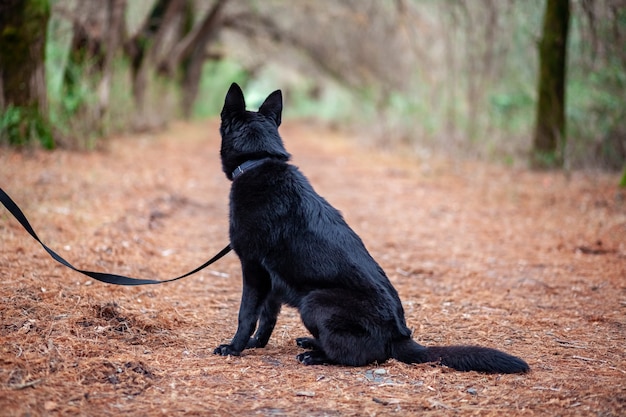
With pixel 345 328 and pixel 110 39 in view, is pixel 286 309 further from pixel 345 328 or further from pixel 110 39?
pixel 110 39

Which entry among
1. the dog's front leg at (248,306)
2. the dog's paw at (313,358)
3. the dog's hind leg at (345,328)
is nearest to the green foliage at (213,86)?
the dog's front leg at (248,306)

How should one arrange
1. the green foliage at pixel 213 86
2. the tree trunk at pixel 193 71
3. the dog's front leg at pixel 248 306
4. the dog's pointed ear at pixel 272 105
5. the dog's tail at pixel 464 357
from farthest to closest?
1. the green foliage at pixel 213 86
2. the tree trunk at pixel 193 71
3. the dog's pointed ear at pixel 272 105
4. the dog's front leg at pixel 248 306
5. the dog's tail at pixel 464 357

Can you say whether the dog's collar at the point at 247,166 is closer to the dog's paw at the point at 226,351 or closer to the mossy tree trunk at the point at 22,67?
the dog's paw at the point at 226,351

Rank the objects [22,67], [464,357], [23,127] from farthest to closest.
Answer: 1. [23,127]
2. [22,67]
3. [464,357]

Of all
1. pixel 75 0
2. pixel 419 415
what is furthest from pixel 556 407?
pixel 75 0

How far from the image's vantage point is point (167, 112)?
20578 mm

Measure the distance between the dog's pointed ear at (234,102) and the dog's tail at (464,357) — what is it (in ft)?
6.11

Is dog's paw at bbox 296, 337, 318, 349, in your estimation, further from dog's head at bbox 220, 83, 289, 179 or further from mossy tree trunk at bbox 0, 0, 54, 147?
mossy tree trunk at bbox 0, 0, 54, 147

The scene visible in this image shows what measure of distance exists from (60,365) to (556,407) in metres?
2.59

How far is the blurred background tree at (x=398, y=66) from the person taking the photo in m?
11.1

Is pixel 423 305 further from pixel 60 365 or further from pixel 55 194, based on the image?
pixel 55 194

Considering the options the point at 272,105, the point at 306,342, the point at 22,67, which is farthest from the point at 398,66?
the point at 306,342

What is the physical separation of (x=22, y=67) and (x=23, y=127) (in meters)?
0.97

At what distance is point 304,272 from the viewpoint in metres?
3.61
